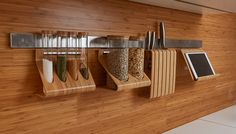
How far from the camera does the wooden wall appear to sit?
2.90ft

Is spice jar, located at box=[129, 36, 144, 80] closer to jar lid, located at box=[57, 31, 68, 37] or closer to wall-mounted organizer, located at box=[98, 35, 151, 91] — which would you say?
wall-mounted organizer, located at box=[98, 35, 151, 91]

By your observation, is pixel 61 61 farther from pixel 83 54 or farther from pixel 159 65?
pixel 159 65

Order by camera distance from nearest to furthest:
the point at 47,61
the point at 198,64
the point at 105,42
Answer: the point at 47,61 → the point at 105,42 → the point at 198,64

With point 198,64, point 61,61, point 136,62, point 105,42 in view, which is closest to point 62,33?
point 61,61

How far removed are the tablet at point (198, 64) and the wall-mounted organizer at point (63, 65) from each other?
27.8 inches

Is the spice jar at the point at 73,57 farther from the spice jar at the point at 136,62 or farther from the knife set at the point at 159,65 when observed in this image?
the knife set at the point at 159,65

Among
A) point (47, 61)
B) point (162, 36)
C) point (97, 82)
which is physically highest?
point (162, 36)

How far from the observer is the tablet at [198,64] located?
4.89ft

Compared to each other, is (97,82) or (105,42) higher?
(105,42)

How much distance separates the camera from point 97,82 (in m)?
1.15

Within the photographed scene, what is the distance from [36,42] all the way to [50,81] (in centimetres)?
14

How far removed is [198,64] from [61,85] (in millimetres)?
906

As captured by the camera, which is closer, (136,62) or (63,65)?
(63,65)

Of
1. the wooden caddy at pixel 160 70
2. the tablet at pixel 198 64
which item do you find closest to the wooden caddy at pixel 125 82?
the wooden caddy at pixel 160 70
